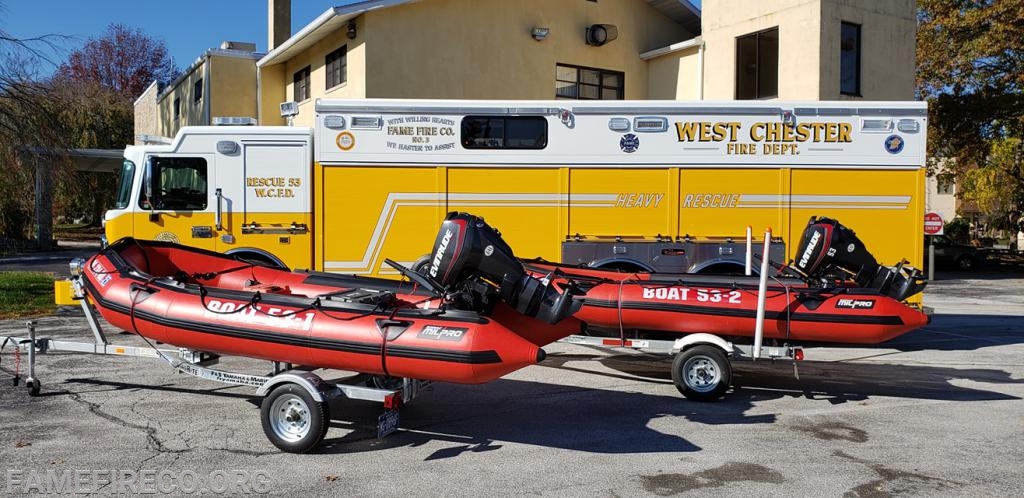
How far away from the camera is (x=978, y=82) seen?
28734mm

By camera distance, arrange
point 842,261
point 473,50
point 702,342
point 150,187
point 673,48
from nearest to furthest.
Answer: point 702,342, point 842,261, point 150,187, point 473,50, point 673,48

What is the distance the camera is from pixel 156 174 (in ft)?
34.7

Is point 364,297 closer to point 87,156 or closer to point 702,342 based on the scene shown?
point 702,342

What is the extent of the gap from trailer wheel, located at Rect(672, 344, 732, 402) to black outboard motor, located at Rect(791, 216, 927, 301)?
190 cm

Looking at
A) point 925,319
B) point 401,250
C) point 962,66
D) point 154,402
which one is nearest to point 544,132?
point 401,250

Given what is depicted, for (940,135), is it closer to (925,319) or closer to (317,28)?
(317,28)

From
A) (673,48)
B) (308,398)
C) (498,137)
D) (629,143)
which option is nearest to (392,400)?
(308,398)

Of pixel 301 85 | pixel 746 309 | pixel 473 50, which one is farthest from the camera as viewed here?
pixel 301 85

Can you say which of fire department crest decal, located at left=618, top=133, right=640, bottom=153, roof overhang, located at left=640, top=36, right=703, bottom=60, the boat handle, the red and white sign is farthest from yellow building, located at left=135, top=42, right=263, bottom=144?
the red and white sign

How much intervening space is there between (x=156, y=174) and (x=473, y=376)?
669cm

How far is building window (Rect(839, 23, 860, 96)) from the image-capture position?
19.0 m

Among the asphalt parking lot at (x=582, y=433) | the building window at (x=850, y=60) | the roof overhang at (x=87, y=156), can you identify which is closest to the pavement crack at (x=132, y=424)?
the asphalt parking lot at (x=582, y=433)

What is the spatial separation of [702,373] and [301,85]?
17.3 meters

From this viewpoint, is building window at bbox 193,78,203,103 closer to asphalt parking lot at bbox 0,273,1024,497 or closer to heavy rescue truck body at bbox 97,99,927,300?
heavy rescue truck body at bbox 97,99,927,300
